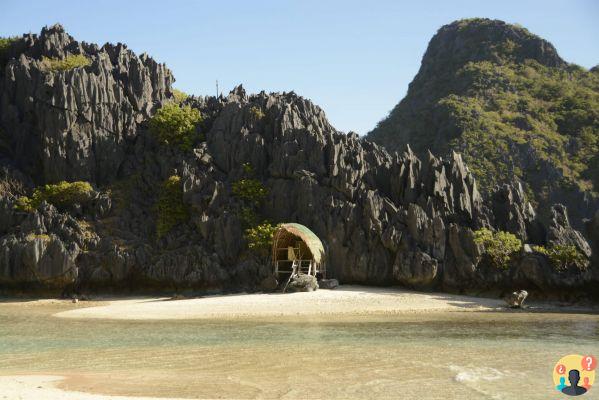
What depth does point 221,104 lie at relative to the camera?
2517 inches

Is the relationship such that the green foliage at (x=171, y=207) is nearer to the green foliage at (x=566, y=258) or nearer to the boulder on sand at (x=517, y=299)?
the boulder on sand at (x=517, y=299)

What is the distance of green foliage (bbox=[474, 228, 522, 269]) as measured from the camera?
46312mm

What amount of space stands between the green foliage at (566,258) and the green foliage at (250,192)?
2379cm

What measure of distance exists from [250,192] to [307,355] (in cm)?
3292

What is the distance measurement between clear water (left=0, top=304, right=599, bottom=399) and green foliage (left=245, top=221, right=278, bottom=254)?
1603 cm

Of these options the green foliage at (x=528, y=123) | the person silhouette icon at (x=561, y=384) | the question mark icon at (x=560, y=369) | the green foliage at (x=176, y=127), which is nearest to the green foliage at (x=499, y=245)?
the question mark icon at (x=560, y=369)

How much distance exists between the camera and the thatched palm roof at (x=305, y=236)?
48438 mm

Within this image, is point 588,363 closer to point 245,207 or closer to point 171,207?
point 245,207

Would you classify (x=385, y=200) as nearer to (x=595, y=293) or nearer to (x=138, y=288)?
(x=595, y=293)

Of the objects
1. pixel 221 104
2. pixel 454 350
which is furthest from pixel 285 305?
pixel 221 104

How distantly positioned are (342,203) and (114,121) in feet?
80.6

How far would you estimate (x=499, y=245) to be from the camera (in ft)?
154

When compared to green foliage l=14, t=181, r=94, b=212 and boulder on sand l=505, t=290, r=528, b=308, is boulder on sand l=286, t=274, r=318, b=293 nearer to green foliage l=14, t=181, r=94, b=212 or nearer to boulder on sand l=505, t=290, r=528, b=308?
boulder on sand l=505, t=290, r=528, b=308
